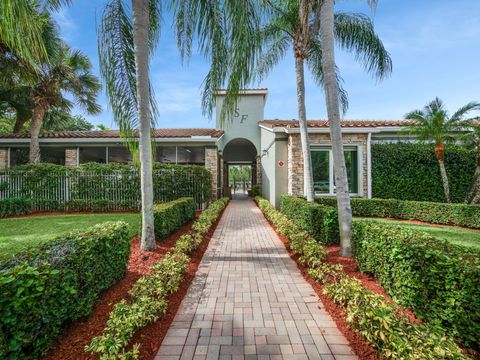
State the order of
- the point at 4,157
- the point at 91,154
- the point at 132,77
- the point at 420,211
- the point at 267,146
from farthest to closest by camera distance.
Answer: the point at 91,154 < the point at 267,146 < the point at 4,157 < the point at 420,211 < the point at 132,77

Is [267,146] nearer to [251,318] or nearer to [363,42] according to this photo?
[363,42]

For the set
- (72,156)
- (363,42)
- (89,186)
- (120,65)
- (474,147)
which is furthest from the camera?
(72,156)

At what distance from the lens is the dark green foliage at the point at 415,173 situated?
468 inches

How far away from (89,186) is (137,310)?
1059cm

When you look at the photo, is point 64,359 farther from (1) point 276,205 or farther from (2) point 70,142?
(2) point 70,142

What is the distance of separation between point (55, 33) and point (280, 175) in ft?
43.9

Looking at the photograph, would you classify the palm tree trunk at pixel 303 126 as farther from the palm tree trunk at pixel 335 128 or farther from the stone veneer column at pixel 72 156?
the stone veneer column at pixel 72 156

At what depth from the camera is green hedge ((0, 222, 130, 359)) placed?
1927 millimetres

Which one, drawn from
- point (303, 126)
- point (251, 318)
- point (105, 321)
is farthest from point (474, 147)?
point (105, 321)

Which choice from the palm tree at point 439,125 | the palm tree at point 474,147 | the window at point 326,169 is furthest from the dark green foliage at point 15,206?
the palm tree at point 474,147

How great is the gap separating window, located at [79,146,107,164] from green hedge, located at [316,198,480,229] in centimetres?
1436

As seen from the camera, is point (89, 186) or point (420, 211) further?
point (89, 186)

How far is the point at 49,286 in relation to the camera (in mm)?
2314

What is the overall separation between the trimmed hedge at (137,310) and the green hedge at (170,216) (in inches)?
55.1
